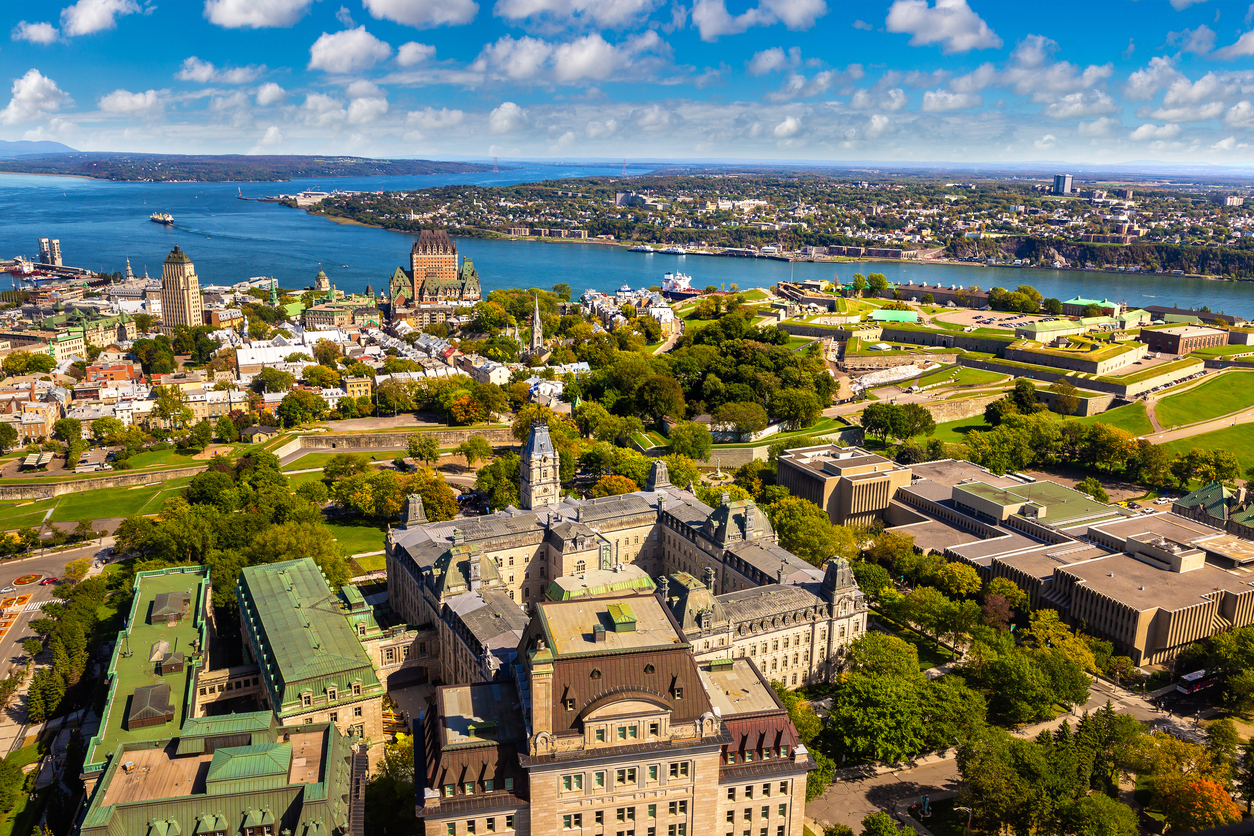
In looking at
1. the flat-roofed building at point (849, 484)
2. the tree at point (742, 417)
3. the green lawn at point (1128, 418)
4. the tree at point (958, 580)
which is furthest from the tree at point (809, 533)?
the green lawn at point (1128, 418)

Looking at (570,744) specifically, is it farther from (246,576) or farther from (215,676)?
(246,576)

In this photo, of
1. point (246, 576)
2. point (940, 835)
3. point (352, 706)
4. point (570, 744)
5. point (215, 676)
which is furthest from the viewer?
point (246, 576)

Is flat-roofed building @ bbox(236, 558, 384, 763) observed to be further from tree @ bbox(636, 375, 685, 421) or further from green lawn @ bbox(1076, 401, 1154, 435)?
green lawn @ bbox(1076, 401, 1154, 435)

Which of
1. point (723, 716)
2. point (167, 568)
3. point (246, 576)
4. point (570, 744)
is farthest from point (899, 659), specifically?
point (167, 568)

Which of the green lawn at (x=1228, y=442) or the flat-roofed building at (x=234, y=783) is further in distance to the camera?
the green lawn at (x=1228, y=442)

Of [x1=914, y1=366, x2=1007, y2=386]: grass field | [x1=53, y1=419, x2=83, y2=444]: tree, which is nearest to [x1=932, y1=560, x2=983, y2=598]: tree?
[x1=914, y1=366, x2=1007, y2=386]: grass field

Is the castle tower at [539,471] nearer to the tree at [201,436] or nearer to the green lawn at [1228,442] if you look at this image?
the tree at [201,436]
